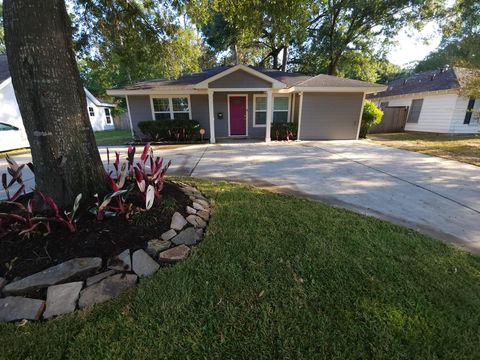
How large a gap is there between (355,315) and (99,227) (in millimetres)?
2485

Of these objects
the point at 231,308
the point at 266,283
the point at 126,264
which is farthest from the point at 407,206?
the point at 126,264

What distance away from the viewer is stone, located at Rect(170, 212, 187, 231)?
2.67m

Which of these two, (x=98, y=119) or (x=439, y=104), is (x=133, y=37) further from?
(x=98, y=119)

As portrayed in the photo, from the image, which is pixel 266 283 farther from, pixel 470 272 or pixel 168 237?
pixel 470 272

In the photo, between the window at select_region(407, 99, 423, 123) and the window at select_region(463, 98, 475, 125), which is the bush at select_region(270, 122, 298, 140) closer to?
the window at select_region(407, 99, 423, 123)

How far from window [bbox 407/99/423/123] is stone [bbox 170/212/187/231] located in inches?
715

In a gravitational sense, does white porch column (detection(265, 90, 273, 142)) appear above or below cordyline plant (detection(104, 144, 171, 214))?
above

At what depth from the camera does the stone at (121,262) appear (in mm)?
2086

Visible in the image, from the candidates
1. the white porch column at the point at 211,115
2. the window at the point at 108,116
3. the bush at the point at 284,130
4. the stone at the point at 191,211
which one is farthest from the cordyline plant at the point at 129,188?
the window at the point at 108,116

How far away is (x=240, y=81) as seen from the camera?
33.0ft

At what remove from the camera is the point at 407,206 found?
12.1 feet

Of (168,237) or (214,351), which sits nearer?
(214,351)

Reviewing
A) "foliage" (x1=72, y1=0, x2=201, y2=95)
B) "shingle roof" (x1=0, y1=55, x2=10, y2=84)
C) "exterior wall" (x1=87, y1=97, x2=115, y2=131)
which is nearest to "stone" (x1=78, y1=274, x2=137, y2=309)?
"foliage" (x1=72, y1=0, x2=201, y2=95)

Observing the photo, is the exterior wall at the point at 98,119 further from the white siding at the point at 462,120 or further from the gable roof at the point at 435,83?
the white siding at the point at 462,120
